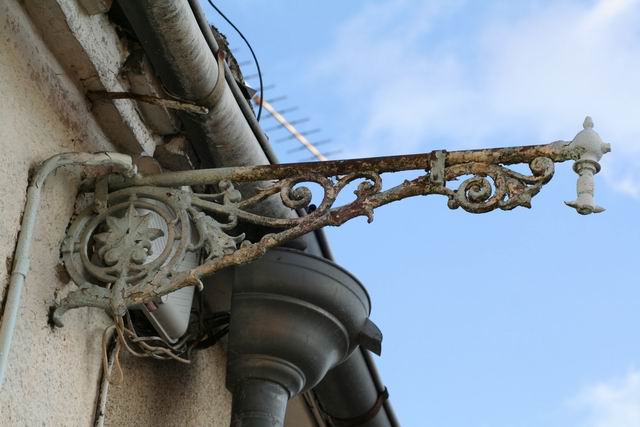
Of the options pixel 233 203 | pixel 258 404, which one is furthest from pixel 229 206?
pixel 258 404

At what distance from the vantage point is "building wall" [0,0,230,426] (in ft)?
14.8

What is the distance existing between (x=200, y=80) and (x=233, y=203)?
461 millimetres

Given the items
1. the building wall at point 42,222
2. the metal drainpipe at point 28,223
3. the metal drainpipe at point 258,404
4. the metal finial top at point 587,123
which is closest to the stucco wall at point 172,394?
the metal drainpipe at point 258,404

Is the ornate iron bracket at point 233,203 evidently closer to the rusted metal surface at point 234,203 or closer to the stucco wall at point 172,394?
the rusted metal surface at point 234,203

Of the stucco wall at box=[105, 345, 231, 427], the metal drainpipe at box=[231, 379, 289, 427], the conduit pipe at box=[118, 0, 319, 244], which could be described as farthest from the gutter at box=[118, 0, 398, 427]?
the stucco wall at box=[105, 345, 231, 427]

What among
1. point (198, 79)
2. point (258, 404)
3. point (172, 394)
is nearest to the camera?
point (198, 79)

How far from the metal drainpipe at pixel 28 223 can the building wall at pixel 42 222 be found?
31 mm

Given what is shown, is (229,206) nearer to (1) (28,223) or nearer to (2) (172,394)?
(1) (28,223)

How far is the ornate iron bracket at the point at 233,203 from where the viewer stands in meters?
4.55

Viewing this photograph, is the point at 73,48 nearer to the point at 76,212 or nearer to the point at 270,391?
the point at 76,212

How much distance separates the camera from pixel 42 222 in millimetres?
4754

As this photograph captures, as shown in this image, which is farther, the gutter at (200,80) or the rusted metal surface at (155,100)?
the rusted metal surface at (155,100)

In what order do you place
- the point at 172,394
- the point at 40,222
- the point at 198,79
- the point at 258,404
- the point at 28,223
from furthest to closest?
the point at 172,394 → the point at 258,404 → the point at 198,79 → the point at 40,222 → the point at 28,223

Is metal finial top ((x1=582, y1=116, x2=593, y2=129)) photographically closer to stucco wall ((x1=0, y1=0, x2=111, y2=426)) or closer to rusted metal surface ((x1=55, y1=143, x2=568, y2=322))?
rusted metal surface ((x1=55, y1=143, x2=568, y2=322))
